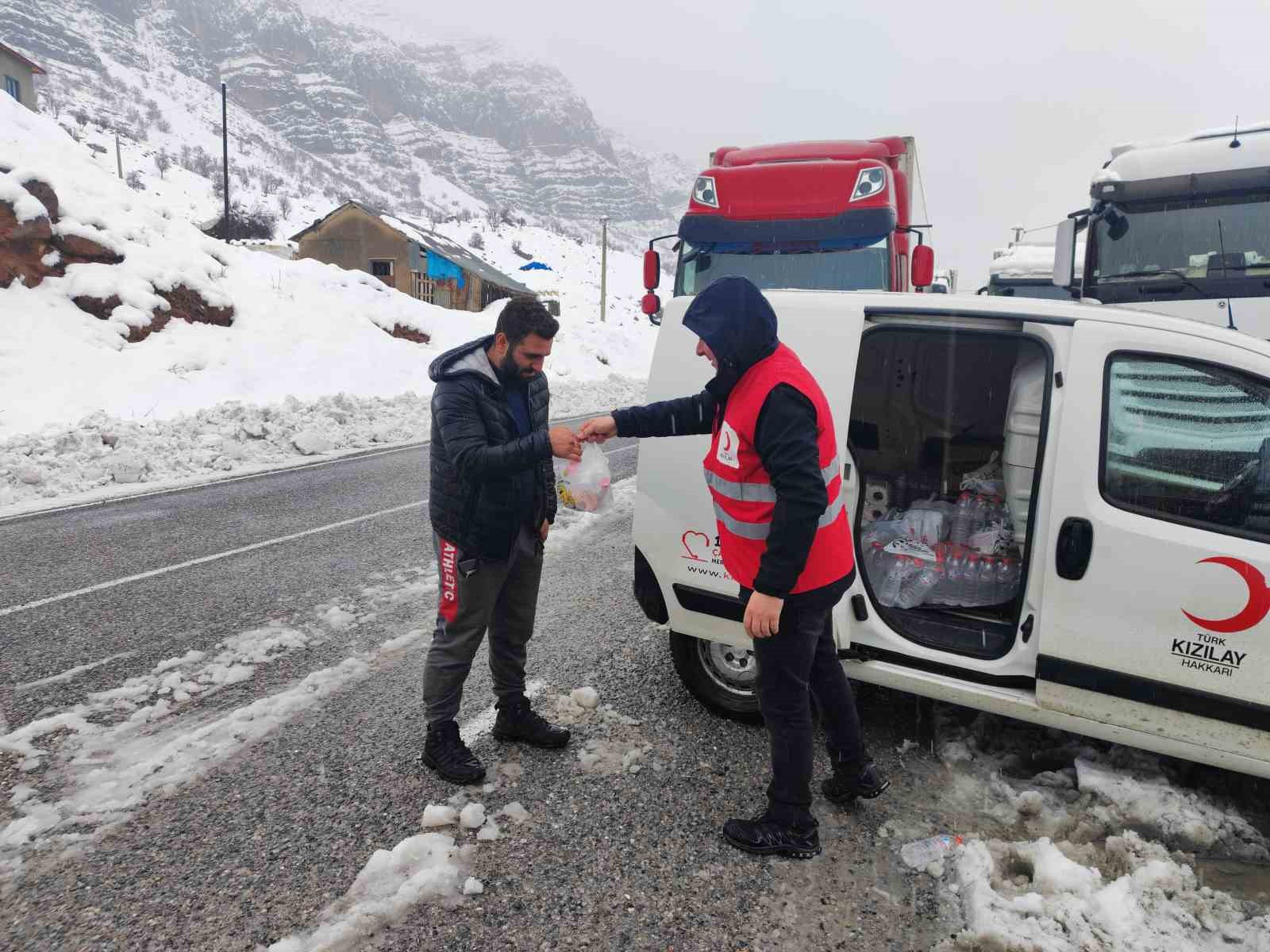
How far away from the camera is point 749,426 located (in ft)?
8.27

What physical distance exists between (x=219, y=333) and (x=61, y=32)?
Answer: 229377 mm

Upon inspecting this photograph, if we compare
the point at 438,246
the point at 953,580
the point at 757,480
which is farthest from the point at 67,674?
the point at 438,246

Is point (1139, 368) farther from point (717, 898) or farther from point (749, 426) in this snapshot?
point (717, 898)

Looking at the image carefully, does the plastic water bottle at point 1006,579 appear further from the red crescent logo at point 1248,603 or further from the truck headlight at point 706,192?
the truck headlight at point 706,192

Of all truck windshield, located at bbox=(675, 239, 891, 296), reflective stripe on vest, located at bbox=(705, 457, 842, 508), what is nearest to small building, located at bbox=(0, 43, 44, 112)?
truck windshield, located at bbox=(675, 239, 891, 296)

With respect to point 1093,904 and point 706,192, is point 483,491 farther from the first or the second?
point 706,192

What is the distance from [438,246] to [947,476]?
4580cm

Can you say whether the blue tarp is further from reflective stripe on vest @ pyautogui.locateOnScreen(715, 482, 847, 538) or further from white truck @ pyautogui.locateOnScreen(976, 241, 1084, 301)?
reflective stripe on vest @ pyautogui.locateOnScreen(715, 482, 847, 538)

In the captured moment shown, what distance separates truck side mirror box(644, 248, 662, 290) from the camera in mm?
8852

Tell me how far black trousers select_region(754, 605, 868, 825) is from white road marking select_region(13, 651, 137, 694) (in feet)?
11.8

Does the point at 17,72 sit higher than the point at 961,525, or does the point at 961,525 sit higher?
the point at 17,72

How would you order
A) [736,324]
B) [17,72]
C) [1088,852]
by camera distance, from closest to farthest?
[736,324], [1088,852], [17,72]

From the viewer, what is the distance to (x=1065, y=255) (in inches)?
266

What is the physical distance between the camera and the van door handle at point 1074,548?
273 centimetres
